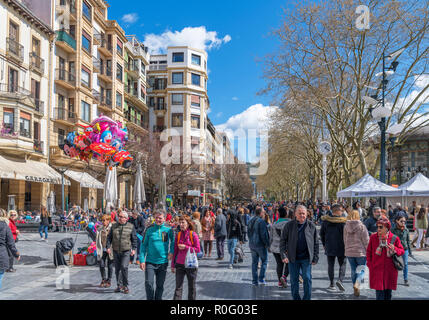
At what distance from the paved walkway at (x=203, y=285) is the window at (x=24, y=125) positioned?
49.9 ft

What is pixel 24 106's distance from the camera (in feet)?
81.6

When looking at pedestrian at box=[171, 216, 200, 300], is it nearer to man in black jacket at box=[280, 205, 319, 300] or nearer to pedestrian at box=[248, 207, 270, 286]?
man in black jacket at box=[280, 205, 319, 300]

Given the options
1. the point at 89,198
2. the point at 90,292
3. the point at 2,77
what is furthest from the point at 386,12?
the point at 89,198

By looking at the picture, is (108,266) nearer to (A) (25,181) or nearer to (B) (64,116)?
(A) (25,181)

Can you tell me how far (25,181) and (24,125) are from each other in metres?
4.07

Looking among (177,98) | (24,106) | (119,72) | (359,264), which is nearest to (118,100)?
(119,72)

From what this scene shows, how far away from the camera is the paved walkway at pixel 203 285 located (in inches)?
295

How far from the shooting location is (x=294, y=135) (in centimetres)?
3681

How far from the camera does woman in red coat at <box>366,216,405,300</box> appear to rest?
6.05m

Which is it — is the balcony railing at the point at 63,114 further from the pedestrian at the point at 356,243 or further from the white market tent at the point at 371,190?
the pedestrian at the point at 356,243

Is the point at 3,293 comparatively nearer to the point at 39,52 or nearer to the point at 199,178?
the point at 39,52

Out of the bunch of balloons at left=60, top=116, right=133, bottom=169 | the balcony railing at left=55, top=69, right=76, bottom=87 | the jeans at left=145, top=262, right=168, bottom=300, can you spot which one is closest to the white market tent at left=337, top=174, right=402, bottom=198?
the bunch of balloons at left=60, top=116, right=133, bottom=169

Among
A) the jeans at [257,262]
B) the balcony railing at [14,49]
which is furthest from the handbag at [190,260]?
the balcony railing at [14,49]
